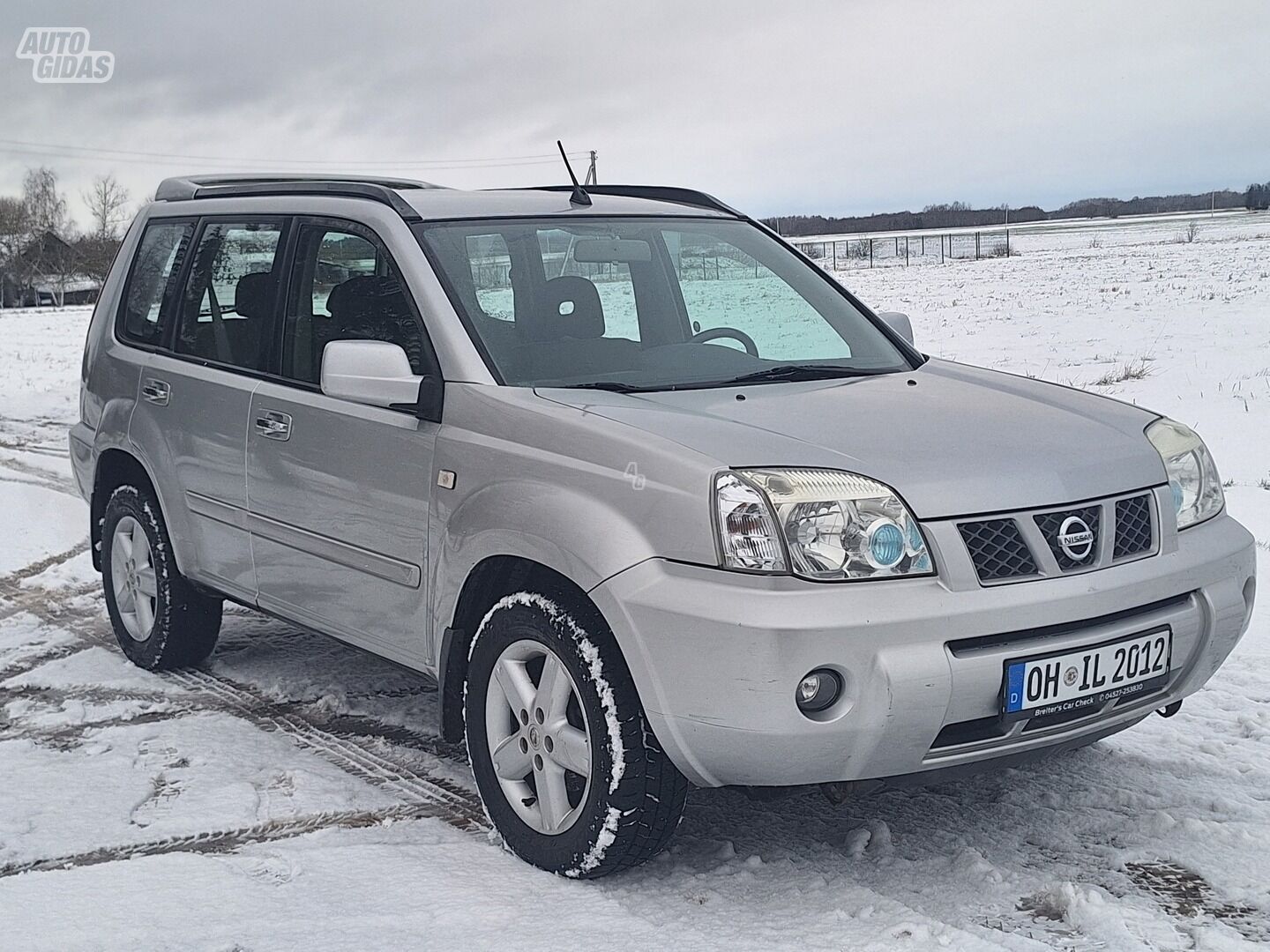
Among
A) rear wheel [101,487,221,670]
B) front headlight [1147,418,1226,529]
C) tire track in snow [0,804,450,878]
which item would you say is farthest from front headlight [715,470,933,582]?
rear wheel [101,487,221,670]

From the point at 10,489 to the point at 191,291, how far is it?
181 inches

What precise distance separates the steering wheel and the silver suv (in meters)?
0.02

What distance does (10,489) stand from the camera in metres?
8.96

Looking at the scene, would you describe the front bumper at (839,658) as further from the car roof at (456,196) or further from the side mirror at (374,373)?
the car roof at (456,196)

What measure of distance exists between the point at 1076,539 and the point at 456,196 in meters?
2.31

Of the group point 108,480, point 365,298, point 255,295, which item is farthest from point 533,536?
point 108,480

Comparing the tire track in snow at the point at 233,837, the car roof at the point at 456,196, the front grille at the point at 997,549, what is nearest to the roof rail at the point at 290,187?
the car roof at the point at 456,196

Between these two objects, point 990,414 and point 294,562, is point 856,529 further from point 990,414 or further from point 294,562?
point 294,562

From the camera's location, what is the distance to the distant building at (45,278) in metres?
73.3

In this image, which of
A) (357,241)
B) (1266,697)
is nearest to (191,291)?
(357,241)

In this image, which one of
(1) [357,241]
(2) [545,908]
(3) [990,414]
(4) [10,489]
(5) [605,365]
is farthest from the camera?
(4) [10,489]

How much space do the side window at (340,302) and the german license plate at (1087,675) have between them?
1.85m

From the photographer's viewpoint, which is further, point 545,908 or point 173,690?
point 173,690

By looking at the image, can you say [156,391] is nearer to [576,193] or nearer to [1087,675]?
[576,193]
